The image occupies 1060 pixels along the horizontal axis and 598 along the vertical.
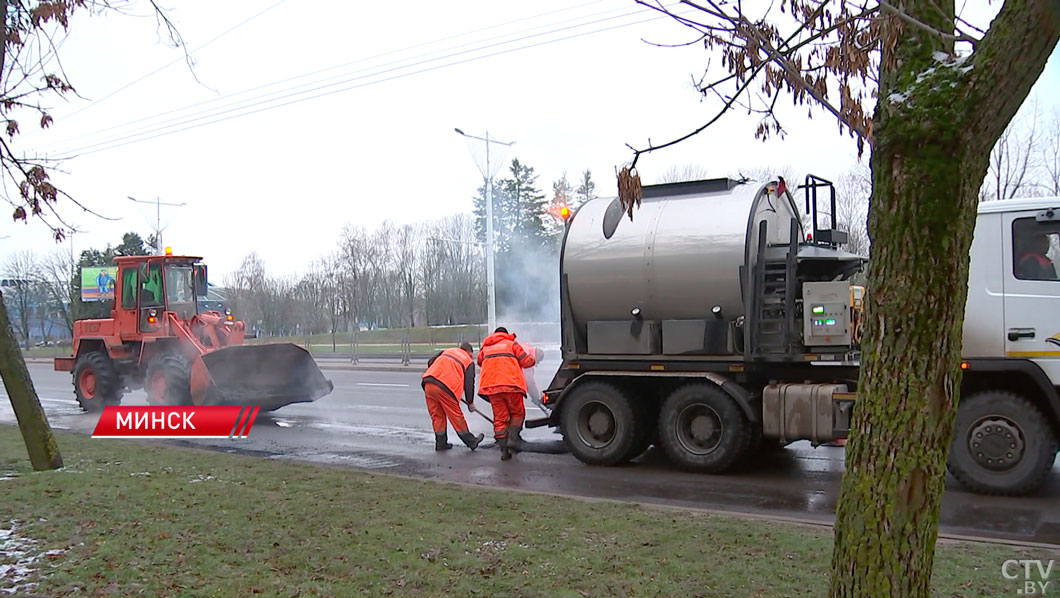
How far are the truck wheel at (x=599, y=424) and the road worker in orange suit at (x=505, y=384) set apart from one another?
802 mm

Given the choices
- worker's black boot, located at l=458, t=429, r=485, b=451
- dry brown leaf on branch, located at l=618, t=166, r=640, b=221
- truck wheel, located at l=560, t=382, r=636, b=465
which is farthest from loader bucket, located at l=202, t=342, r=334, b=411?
dry brown leaf on branch, located at l=618, t=166, r=640, b=221

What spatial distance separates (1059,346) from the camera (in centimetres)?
772

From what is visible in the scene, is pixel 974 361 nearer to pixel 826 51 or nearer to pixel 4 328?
pixel 826 51

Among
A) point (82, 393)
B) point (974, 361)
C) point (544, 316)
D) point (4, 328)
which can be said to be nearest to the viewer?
point (974, 361)

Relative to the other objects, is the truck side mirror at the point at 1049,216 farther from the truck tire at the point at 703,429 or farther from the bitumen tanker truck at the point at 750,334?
the truck tire at the point at 703,429

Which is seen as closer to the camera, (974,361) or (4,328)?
(974,361)

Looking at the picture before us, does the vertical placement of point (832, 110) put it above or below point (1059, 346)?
above

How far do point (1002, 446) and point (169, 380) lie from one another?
13148 millimetres

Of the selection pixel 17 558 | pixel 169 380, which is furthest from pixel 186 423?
pixel 17 558

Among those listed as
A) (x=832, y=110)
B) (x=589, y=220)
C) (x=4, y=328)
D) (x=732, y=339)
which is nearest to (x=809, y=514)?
(x=732, y=339)

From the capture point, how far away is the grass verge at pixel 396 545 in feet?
16.4

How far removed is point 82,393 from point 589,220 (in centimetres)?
1259

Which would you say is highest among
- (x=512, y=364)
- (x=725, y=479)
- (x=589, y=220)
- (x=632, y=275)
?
(x=589, y=220)

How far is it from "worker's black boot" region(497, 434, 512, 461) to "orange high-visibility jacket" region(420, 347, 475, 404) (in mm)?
824
